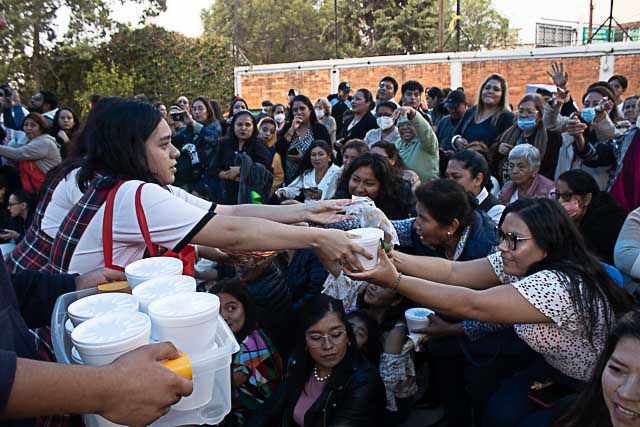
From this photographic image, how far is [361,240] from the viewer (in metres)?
2.30

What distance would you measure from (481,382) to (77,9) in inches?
763

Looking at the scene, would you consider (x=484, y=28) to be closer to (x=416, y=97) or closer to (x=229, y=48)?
(x=229, y=48)

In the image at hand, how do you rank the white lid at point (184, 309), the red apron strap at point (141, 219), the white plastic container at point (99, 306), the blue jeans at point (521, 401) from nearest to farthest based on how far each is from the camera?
the white lid at point (184, 309)
the white plastic container at point (99, 306)
the red apron strap at point (141, 219)
the blue jeans at point (521, 401)

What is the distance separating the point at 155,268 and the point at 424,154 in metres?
3.99

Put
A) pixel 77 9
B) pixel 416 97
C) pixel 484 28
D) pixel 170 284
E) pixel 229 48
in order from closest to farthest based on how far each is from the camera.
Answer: pixel 170 284 < pixel 416 97 < pixel 77 9 < pixel 229 48 < pixel 484 28

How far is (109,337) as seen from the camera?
1282mm

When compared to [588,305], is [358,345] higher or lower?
lower

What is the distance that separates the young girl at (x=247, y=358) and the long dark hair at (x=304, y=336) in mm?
253

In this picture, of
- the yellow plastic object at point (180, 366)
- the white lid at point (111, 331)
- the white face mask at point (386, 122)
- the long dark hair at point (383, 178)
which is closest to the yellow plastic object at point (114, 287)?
the white lid at point (111, 331)

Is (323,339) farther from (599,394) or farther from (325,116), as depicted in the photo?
(325,116)

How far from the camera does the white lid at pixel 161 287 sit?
1.55 m

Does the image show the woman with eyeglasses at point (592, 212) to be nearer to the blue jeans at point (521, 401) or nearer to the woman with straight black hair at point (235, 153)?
the blue jeans at point (521, 401)

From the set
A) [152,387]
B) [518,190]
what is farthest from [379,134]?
[152,387]

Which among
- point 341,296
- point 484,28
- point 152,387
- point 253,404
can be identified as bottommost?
point 253,404
